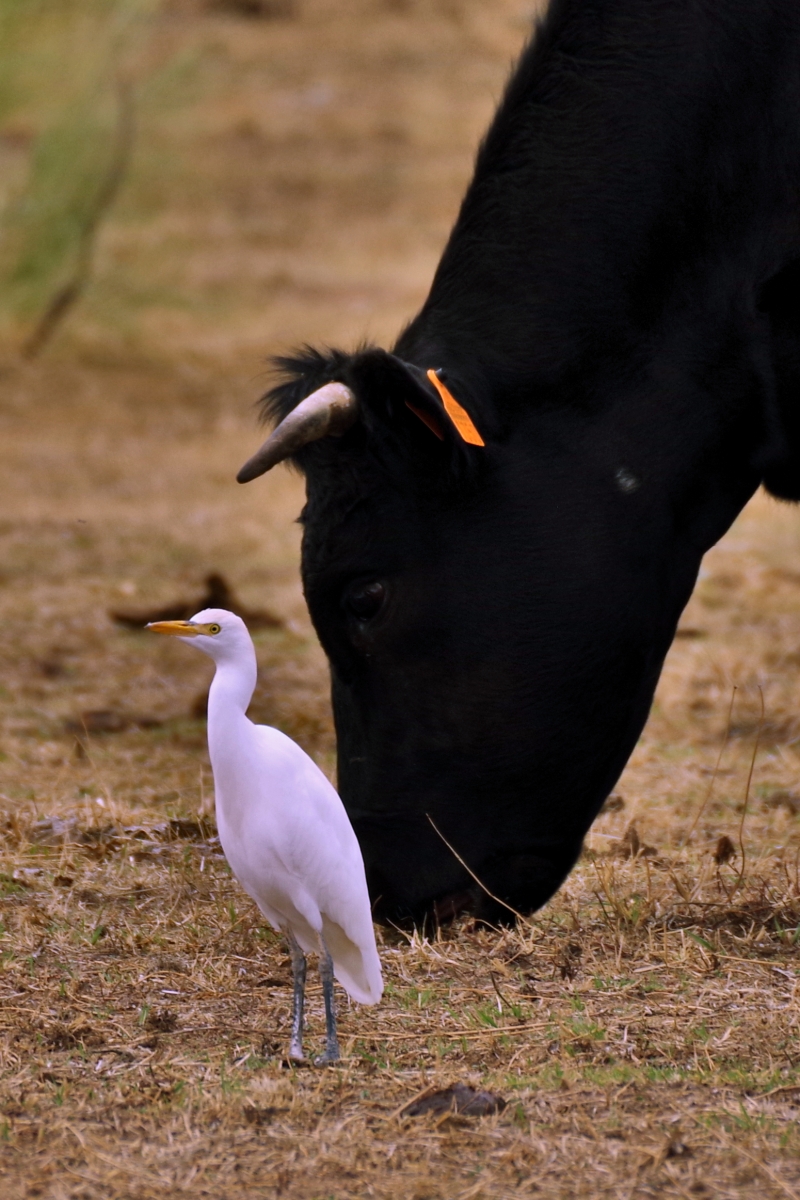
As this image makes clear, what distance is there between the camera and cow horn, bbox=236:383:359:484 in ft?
10.4

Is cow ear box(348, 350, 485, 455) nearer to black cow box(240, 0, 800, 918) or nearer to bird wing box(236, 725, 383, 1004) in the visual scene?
black cow box(240, 0, 800, 918)

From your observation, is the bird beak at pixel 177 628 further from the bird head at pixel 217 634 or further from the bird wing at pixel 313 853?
the bird wing at pixel 313 853

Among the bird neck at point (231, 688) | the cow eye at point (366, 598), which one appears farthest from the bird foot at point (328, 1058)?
the cow eye at point (366, 598)

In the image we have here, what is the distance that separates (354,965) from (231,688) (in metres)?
0.55

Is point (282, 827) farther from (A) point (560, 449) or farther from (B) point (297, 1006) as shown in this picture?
(A) point (560, 449)

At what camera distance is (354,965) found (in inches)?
118

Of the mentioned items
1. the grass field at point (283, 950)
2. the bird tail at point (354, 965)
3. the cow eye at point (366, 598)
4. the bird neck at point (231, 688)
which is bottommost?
the grass field at point (283, 950)

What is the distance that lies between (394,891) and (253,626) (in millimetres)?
4254

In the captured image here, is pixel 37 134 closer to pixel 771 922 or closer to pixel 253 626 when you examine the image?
pixel 253 626

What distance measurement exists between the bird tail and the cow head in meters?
0.46

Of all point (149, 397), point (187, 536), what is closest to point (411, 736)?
point (187, 536)

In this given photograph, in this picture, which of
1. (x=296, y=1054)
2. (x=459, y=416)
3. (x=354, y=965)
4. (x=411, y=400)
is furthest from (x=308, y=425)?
(x=296, y=1054)

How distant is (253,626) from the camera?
301 inches

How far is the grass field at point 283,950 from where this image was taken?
2531 millimetres
